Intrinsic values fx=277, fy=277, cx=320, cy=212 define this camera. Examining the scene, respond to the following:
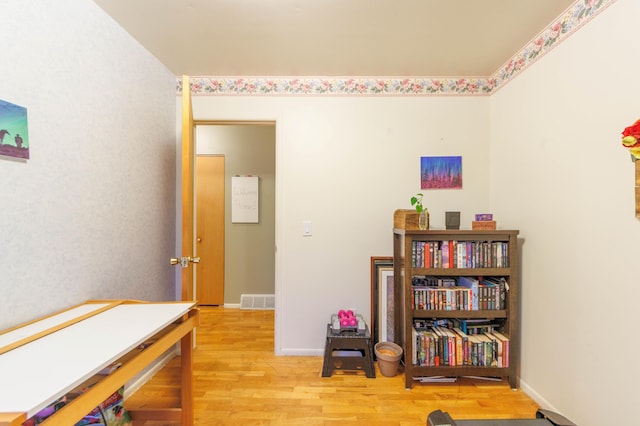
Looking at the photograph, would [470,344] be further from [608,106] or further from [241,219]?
[241,219]

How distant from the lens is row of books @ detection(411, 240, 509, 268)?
1985 mm

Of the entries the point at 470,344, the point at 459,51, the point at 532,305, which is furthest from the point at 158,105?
the point at 532,305

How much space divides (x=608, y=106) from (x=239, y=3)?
201 centimetres

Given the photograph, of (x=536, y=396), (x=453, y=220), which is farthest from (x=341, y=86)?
(x=536, y=396)

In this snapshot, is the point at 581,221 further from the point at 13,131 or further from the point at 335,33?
the point at 13,131

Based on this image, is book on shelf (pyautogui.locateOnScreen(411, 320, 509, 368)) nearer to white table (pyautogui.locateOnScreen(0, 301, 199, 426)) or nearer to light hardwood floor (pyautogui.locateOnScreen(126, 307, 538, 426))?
light hardwood floor (pyautogui.locateOnScreen(126, 307, 538, 426))

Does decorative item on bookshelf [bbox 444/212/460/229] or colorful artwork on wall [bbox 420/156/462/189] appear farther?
colorful artwork on wall [bbox 420/156/462/189]

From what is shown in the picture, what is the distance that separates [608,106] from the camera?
1.39m

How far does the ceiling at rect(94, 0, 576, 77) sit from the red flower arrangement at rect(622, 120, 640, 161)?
2.88ft

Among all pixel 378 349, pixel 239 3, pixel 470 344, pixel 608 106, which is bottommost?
pixel 378 349

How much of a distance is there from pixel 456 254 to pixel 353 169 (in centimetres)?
105

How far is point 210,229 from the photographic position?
11.9ft

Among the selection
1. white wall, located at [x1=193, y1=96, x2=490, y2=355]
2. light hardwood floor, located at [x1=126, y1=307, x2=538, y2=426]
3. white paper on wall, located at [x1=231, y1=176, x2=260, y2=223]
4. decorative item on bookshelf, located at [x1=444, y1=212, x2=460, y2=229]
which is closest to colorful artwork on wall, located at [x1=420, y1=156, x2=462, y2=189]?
white wall, located at [x1=193, y1=96, x2=490, y2=355]

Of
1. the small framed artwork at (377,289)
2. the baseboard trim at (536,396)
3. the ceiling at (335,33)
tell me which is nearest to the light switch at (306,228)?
the small framed artwork at (377,289)
